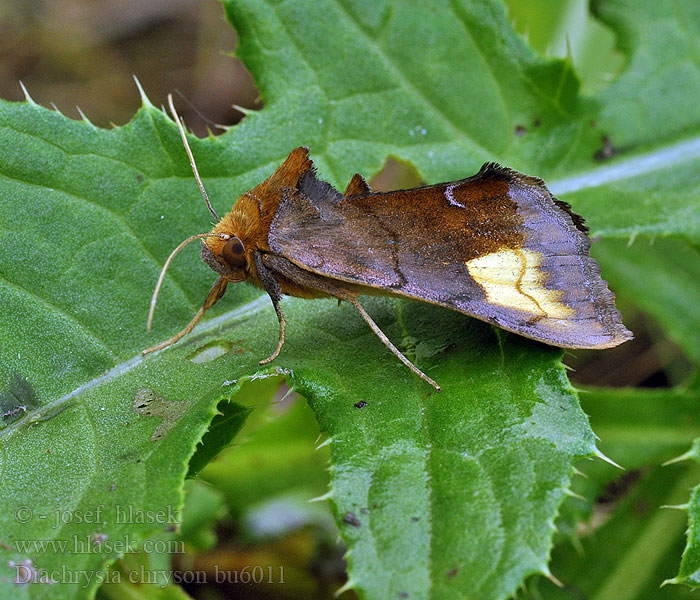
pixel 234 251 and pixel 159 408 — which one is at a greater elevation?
pixel 234 251

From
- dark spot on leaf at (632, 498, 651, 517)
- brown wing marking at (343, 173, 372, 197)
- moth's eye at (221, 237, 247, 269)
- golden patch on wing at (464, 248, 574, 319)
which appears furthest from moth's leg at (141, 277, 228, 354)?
dark spot on leaf at (632, 498, 651, 517)

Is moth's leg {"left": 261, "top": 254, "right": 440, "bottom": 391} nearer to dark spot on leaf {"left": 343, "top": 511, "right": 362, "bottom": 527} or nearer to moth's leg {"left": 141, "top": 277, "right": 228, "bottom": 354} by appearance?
moth's leg {"left": 141, "top": 277, "right": 228, "bottom": 354}

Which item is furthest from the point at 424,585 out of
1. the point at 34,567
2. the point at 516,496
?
the point at 34,567

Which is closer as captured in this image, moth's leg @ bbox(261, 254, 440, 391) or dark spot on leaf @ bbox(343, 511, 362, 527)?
dark spot on leaf @ bbox(343, 511, 362, 527)

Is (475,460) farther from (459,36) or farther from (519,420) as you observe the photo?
(459,36)

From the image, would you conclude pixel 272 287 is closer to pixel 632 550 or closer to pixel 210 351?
pixel 210 351

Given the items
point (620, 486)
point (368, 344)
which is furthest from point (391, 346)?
point (620, 486)
